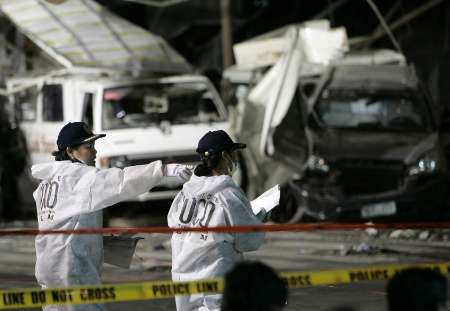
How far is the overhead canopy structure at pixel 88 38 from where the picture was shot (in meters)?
17.4

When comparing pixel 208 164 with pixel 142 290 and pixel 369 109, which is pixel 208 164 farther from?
pixel 369 109

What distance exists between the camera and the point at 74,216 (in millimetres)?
6414

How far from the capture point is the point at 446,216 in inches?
610

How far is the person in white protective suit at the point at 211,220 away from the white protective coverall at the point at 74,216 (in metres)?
0.38

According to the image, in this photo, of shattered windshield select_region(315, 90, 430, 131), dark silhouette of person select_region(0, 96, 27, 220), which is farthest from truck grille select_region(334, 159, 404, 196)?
dark silhouette of person select_region(0, 96, 27, 220)

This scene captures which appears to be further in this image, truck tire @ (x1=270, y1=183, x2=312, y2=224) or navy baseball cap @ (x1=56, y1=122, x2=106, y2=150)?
truck tire @ (x1=270, y1=183, x2=312, y2=224)

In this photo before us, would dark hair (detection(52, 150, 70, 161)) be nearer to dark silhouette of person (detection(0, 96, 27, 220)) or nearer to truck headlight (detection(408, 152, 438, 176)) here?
truck headlight (detection(408, 152, 438, 176))

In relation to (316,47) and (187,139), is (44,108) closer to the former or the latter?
(187,139)

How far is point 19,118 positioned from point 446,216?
6.89 m

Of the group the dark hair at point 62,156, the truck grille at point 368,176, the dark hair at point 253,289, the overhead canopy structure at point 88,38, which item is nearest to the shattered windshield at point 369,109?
the truck grille at point 368,176

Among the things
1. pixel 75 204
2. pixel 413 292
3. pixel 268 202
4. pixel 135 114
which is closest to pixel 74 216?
pixel 75 204

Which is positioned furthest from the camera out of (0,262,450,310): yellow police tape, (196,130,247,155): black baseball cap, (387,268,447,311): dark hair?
(196,130,247,155): black baseball cap

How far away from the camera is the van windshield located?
642 inches

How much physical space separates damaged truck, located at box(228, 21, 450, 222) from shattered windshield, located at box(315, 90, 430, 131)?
0.01 metres
